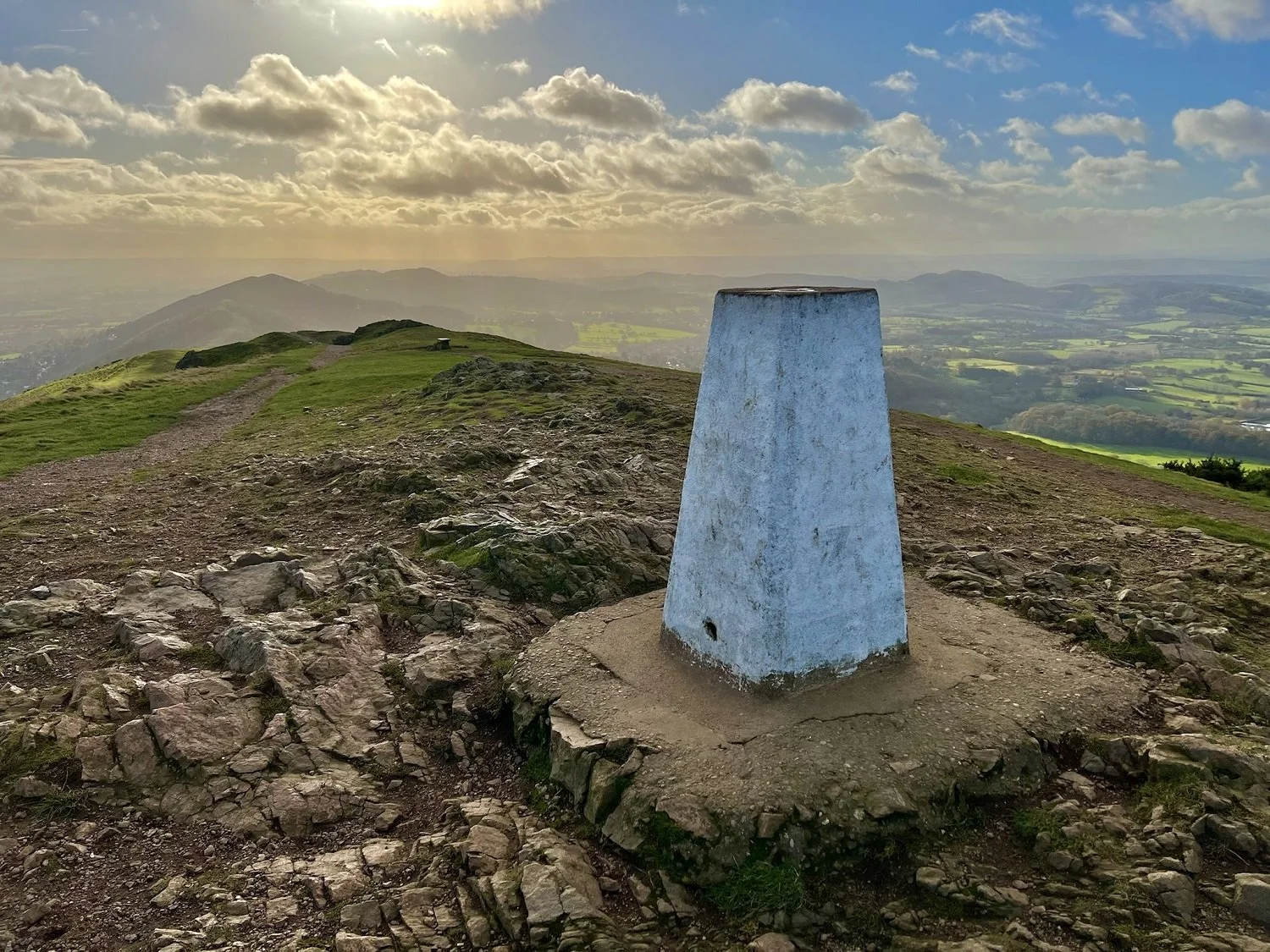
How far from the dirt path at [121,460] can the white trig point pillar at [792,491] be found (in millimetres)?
22363

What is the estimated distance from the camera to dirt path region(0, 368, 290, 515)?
23484 mm

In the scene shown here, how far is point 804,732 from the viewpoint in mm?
9492

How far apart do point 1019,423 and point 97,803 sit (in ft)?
508

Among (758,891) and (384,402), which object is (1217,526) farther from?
(384,402)

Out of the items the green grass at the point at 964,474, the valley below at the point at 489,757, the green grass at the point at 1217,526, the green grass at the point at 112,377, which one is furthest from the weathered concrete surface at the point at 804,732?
the green grass at the point at 112,377

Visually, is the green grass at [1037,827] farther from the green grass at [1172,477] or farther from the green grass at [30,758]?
the green grass at [1172,477]

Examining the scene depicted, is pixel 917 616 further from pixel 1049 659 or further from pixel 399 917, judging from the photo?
pixel 399 917

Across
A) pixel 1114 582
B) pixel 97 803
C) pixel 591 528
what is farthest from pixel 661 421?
pixel 97 803

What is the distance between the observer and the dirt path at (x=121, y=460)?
2348 centimetres

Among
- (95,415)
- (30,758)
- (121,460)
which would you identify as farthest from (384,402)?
(30,758)

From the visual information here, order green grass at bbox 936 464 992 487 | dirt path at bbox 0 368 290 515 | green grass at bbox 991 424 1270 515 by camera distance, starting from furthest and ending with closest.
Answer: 1. green grass at bbox 991 424 1270 515
2. green grass at bbox 936 464 992 487
3. dirt path at bbox 0 368 290 515

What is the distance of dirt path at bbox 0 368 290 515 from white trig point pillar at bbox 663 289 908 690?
73.4 feet

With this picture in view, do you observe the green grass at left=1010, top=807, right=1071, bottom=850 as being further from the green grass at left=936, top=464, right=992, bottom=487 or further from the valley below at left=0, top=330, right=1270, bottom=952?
the green grass at left=936, top=464, right=992, bottom=487

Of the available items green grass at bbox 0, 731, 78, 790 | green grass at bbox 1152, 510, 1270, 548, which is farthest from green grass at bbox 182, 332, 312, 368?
green grass at bbox 1152, 510, 1270, 548
